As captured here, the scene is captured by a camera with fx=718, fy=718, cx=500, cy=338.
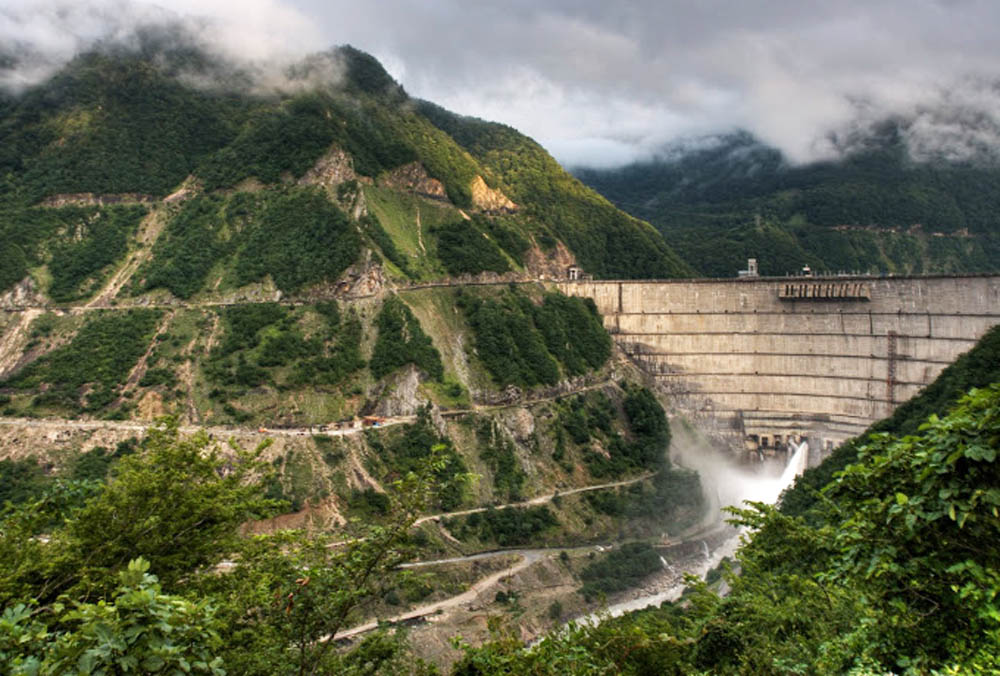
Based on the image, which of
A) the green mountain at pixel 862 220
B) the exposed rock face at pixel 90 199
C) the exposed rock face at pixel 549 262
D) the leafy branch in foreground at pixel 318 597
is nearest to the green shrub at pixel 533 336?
the exposed rock face at pixel 549 262

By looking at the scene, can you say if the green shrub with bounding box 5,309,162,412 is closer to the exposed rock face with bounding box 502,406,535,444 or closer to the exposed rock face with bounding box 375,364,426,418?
the exposed rock face with bounding box 375,364,426,418

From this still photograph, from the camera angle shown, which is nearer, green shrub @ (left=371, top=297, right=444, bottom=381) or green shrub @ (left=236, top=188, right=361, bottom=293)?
green shrub @ (left=371, top=297, right=444, bottom=381)

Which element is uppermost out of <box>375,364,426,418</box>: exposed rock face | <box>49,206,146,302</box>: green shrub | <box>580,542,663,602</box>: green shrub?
<box>49,206,146,302</box>: green shrub

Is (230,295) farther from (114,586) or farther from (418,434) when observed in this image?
(114,586)

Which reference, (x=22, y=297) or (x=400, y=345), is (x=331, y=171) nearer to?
(x=400, y=345)

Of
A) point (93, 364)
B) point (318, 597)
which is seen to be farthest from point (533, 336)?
point (318, 597)

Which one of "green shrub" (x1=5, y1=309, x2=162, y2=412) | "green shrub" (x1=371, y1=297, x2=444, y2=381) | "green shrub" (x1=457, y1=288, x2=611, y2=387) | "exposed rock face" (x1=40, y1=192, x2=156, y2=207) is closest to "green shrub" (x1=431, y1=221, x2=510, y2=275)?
"green shrub" (x1=457, y1=288, x2=611, y2=387)
